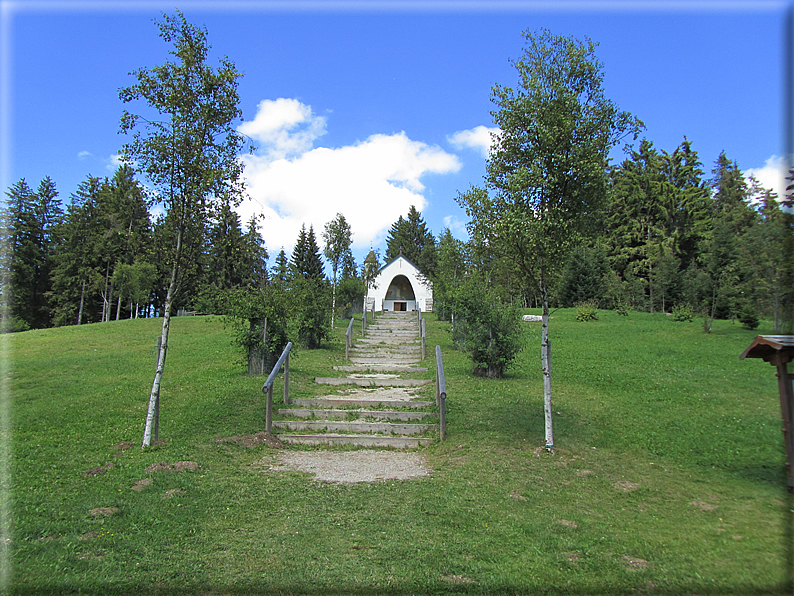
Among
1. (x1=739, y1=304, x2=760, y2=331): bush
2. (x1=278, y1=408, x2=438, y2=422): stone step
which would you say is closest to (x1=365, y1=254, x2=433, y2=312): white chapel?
(x1=739, y1=304, x2=760, y2=331): bush

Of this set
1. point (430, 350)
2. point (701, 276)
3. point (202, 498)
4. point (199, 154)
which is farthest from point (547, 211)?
point (701, 276)

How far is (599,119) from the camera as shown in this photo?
7727 millimetres

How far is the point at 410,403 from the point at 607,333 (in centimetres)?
1419

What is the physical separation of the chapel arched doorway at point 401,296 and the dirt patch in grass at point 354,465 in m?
34.4

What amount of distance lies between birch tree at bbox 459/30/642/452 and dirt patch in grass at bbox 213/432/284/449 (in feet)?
14.8

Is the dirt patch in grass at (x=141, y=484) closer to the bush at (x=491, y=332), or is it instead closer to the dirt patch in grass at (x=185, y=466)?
the dirt patch in grass at (x=185, y=466)

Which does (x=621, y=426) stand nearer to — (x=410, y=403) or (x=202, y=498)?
(x=410, y=403)

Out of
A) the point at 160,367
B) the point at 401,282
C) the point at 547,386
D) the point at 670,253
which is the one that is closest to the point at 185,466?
the point at 160,367

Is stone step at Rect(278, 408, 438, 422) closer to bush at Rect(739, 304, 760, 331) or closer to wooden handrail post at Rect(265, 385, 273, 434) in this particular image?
wooden handrail post at Rect(265, 385, 273, 434)

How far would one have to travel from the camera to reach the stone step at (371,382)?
38.5 ft

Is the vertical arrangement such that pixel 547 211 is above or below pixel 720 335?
above

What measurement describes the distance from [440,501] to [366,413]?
12.7 ft

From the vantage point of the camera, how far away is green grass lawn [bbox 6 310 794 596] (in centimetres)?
395

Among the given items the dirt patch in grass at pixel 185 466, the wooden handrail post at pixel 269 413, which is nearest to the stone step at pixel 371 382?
the wooden handrail post at pixel 269 413
